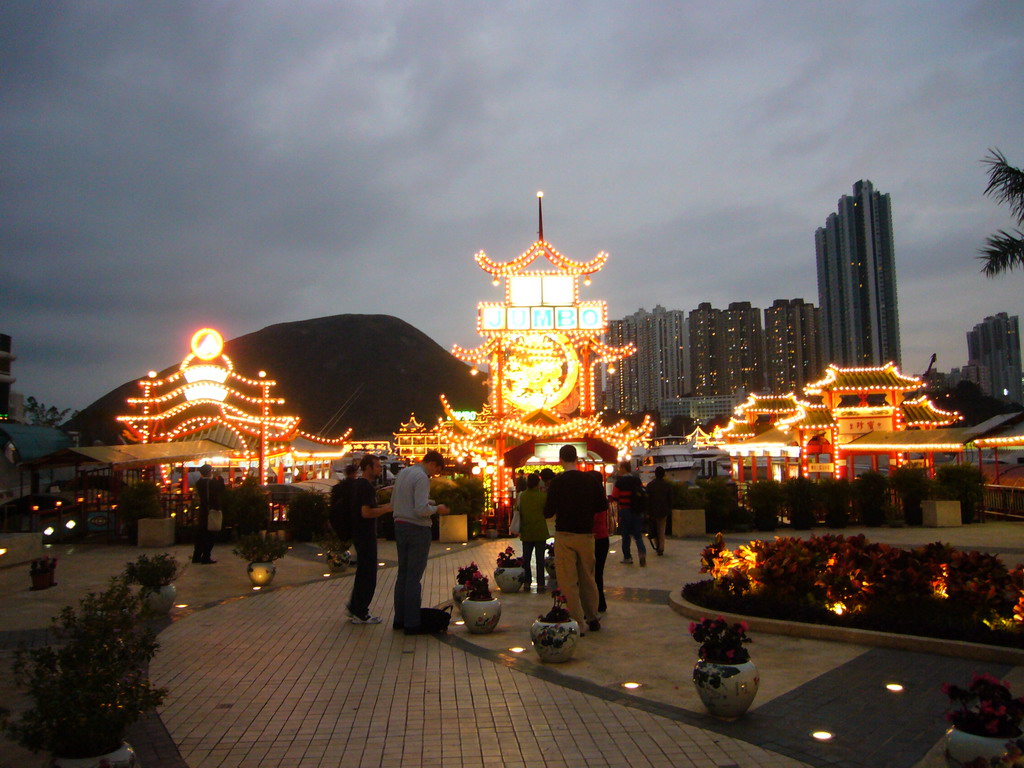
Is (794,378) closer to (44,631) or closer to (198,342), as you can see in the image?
(198,342)

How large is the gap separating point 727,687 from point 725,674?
84mm

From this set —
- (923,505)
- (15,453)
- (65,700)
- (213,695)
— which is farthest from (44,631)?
(923,505)

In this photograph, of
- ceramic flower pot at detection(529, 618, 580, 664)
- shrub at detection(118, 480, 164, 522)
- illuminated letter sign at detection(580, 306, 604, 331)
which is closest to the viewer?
ceramic flower pot at detection(529, 618, 580, 664)

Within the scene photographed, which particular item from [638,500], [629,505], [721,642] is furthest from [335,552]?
[721,642]

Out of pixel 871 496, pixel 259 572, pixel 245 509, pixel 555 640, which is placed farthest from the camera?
pixel 871 496

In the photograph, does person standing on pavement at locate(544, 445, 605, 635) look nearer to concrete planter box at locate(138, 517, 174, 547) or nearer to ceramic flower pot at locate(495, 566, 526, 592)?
ceramic flower pot at locate(495, 566, 526, 592)

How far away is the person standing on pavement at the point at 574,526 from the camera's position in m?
8.00

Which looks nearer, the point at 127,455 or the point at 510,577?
the point at 510,577

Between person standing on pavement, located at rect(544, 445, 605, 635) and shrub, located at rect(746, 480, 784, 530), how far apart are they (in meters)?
11.7

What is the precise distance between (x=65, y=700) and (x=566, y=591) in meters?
4.84

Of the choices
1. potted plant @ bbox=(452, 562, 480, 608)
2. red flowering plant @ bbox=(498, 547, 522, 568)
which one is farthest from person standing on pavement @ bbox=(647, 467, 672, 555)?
potted plant @ bbox=(452, 562, 480, 608)

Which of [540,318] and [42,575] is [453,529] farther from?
[540,318]

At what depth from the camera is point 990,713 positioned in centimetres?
422

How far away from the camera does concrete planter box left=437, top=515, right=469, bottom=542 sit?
17.8 metres
